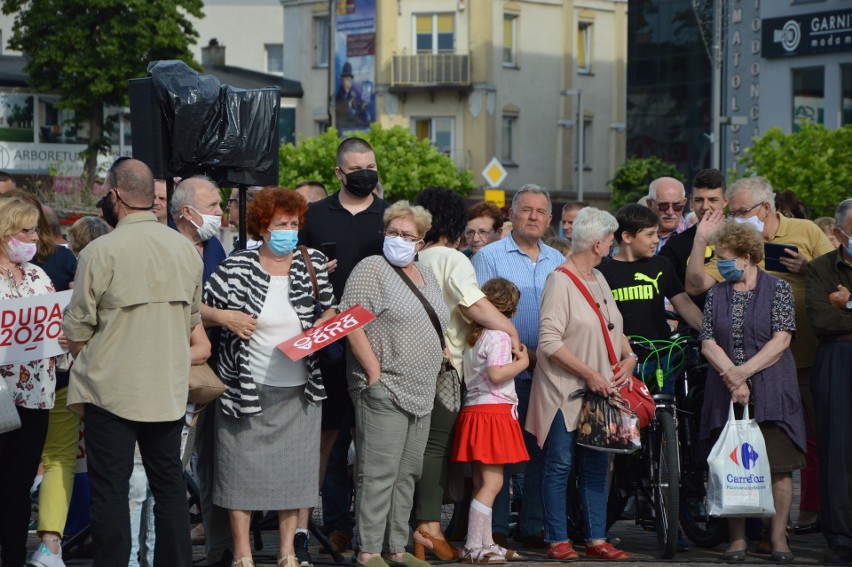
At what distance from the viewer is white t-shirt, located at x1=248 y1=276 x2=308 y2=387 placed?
8.19m

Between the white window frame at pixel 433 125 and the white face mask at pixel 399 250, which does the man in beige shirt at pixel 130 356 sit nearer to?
the white face mask at pixel 399 250

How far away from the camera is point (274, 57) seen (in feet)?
250

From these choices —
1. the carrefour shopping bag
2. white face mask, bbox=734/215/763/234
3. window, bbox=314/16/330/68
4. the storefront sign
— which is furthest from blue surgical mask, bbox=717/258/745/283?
window, bbox=314/16/330/68

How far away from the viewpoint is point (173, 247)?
24.5 ft

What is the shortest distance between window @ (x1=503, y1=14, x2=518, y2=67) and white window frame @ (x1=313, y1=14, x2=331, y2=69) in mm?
7922

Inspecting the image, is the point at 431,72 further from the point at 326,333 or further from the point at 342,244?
the point at 326,333

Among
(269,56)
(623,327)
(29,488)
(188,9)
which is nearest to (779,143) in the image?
(623,327)

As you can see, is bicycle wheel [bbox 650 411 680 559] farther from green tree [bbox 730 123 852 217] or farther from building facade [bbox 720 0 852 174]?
building facade [bbox 720 0 852 174]

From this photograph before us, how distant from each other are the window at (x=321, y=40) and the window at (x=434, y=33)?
4800 millimetres

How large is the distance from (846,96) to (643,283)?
3114cm

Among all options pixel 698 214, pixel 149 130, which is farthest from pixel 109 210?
pixel 698 214

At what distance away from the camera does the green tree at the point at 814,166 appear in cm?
2934

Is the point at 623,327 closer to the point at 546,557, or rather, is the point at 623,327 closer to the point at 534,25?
the point at 546,557

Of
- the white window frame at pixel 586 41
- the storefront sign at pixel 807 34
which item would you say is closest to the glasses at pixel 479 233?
the storefront sign at pixel 807 34
